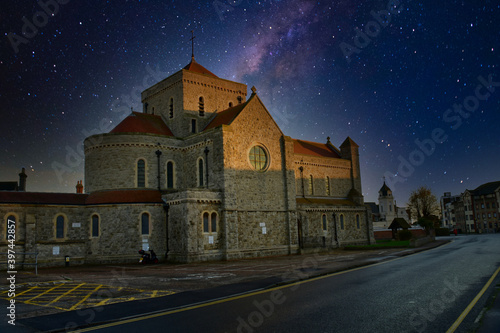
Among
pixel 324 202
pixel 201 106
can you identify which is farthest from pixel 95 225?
pixel 324 202

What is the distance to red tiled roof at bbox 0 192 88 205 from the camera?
96.5ft

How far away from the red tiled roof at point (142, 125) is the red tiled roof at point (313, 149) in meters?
17.2

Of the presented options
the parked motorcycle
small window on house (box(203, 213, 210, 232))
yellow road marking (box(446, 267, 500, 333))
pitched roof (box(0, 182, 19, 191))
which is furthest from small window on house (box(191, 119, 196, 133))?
pitched roof (box(0, 182, 19, 191))

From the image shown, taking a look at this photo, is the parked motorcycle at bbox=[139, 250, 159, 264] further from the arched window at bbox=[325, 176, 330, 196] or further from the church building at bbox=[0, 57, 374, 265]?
the arched window at bbox=[325, 176, 330, 196]

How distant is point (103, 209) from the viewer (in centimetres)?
3198

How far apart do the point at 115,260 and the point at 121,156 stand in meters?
9.49

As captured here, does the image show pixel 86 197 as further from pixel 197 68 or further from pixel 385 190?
pixel 385 190

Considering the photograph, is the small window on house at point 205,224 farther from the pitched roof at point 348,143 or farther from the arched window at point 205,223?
the pitched roof at point 348,143

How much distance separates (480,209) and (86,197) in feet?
339

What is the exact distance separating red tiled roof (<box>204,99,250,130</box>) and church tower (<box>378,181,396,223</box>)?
291ft

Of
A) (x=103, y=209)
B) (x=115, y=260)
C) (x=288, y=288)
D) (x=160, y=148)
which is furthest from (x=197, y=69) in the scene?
(x=288, y=288)

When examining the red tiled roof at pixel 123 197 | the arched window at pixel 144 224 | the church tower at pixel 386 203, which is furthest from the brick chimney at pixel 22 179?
the church tower at pixel 386 203

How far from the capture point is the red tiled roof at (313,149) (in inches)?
1952

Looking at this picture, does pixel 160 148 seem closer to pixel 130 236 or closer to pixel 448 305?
pixel 130 236
